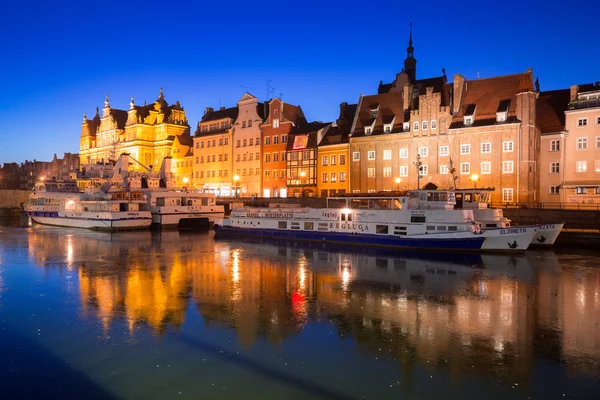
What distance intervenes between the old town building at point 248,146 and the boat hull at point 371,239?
88.0 ft

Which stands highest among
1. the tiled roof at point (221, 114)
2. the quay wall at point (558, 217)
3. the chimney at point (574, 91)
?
the tiled roof at point (221, 114)

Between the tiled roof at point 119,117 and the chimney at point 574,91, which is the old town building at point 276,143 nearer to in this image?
the chimney at point 574,91

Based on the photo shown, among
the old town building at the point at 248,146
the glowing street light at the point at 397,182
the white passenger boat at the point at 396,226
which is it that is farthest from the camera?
the old town building at the point at 248,146

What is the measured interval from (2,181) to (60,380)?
163874mm

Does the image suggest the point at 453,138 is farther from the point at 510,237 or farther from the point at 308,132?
the point at 510,237

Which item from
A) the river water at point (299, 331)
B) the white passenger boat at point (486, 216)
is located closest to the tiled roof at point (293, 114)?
the white passenger boat at point (486, 216)

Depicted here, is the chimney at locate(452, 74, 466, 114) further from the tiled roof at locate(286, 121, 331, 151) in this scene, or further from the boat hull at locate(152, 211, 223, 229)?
the boat hull at locate(152, 211, 223, 229)

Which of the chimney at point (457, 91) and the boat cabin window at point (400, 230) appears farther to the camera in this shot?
the chimney at point (457, 91)

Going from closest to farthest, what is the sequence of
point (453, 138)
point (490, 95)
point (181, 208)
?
point (490, 95) → point (453, 138) → point (181, 208)

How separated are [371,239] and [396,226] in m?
2.36

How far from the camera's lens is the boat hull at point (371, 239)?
2998 centimetres

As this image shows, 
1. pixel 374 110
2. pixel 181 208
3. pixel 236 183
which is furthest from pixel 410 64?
pixel 181 208

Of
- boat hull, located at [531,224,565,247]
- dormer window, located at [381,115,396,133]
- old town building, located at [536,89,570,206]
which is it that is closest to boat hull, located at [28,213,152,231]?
dormer window, located at [381,115,396,133]

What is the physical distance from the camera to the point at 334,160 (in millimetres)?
60562
